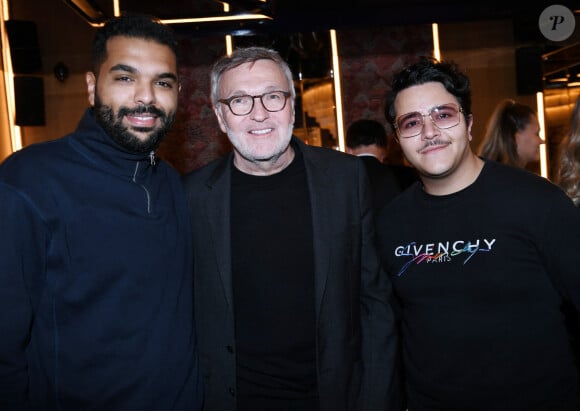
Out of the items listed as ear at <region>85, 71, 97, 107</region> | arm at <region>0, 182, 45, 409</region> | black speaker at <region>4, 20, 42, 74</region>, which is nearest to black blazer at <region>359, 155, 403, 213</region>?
ear at <region>85, 71, 97, 107</region>

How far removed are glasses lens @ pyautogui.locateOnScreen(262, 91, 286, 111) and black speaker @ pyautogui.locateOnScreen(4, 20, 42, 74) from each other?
206 inches

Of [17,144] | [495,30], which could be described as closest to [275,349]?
[17,144]

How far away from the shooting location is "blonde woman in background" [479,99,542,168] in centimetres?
348

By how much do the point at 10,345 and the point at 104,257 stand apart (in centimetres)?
35

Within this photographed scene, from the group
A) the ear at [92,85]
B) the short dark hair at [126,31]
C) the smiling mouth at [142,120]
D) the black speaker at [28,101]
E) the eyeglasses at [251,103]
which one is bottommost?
the smiling mouth at [142,120]

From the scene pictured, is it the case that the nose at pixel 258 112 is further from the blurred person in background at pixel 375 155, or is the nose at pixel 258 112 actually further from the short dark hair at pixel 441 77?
the blurred person in background at pixel 375 155

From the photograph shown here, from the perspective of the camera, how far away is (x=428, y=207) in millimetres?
1801

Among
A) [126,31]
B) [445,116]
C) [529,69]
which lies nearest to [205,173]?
[126,31]

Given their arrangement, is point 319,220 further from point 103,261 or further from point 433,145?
point 103,261

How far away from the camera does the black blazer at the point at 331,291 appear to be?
1.85m

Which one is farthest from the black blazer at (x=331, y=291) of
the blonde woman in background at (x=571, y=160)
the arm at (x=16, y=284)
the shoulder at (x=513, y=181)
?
the blonde woman in background at (x=571, y=160)

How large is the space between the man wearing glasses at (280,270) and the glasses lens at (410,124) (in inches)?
10.0

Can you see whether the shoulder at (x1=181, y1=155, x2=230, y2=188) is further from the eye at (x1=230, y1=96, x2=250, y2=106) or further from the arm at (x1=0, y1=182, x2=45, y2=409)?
the arm at (x1=0, y1=182, x2=45, y2=409)

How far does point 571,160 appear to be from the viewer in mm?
2062
